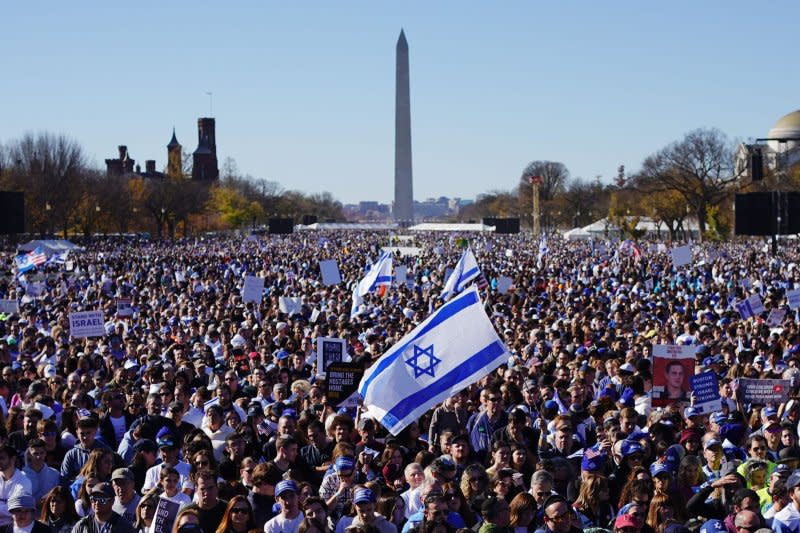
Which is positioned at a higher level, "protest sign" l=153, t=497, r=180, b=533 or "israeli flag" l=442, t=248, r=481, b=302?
"israeli flag" l=442, t=248, r=481, b=302

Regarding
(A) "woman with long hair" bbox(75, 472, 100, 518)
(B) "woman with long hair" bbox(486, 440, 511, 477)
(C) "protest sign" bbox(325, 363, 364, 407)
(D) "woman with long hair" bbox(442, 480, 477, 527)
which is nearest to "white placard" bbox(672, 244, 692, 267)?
(C) "protest sign" bbox(325, 363, 364, 407)

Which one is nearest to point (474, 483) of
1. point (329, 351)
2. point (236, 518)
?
point (236, 518)

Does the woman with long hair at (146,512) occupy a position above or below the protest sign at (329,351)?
below

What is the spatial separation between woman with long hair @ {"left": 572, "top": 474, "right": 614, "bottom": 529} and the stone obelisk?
95.8m

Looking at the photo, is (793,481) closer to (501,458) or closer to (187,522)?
(501,458)

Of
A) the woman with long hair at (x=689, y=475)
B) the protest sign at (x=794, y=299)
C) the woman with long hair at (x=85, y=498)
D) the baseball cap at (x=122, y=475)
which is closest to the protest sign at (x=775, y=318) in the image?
the protest sign at (x=794, y=299)

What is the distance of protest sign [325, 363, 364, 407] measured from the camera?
428 inches

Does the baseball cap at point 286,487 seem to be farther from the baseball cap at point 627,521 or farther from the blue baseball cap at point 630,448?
the blue baseball cap at point 630,448

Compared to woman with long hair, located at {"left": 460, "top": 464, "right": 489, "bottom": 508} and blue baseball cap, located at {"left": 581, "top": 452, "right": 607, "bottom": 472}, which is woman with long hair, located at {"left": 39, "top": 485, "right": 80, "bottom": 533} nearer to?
woman with long hair, located at {"left": 460, "top": 464, "right": 489, "bottom": 508}

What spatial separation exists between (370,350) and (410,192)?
9668 cm

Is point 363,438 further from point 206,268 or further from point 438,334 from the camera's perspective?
point 206,268

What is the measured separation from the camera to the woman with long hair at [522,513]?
21.5 ft

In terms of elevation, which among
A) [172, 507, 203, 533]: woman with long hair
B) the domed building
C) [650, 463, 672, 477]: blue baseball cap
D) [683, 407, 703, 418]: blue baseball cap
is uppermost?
the domed building

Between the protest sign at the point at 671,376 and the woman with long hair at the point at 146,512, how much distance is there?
18.6ft
